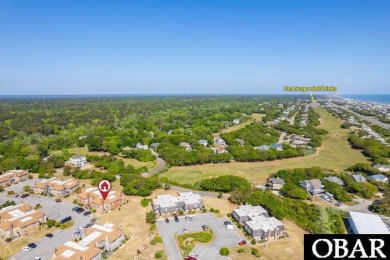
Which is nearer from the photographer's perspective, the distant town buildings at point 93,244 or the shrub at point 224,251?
the distant town buildings at point 93,244

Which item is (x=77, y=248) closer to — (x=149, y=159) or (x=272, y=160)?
(x=149, y=159)

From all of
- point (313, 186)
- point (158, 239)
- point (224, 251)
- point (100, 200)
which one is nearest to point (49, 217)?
point (100, 200)

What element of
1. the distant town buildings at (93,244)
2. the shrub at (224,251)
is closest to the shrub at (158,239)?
the distant town buildings at (93,244)

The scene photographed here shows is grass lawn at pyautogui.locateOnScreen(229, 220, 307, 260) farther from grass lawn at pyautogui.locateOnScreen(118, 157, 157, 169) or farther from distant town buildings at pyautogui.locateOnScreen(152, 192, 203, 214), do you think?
grass lawn at pyautogui.locateOnScreen(118, 157, 157, 169)

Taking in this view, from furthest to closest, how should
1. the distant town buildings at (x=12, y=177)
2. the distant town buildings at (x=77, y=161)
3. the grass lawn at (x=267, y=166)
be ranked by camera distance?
the distant town buildings at (x=77, y=161), the grass lawn at (x=267, y=166), the distant town buildings at (x=12, y=177)

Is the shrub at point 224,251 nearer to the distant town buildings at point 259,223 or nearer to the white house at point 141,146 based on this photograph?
the distant town buildings at point 259,223

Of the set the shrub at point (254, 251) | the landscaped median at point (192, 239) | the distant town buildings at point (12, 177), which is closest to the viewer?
the shrub at point (254, 251)

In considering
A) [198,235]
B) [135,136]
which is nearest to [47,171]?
[135,136]
